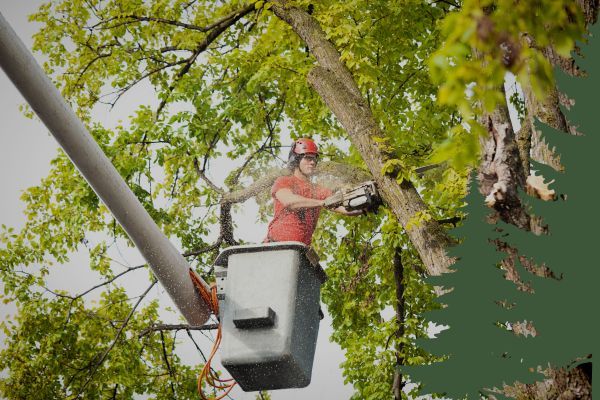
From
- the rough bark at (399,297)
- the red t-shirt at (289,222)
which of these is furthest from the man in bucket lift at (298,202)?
the rough bark at (399,297)

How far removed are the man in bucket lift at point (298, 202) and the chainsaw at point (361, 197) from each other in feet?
0.23

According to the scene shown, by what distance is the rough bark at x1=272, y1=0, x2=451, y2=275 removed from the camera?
12.5 feet

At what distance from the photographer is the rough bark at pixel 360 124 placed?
3801mm

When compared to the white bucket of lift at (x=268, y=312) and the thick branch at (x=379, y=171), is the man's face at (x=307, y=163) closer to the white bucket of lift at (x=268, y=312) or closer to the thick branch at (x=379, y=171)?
the thick branch at (x=379, y=171)

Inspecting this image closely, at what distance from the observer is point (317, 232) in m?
8.51

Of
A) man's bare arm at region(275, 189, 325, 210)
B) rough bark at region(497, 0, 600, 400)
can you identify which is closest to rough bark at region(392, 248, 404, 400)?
man's bare arm at region(275, 189, 325, 210)

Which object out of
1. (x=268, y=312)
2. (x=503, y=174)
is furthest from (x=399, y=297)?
(x=503, y=174)

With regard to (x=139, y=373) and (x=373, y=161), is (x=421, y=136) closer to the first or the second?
(x=373, y=161)

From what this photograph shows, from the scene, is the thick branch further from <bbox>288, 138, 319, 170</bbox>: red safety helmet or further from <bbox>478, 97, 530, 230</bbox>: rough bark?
<bbox>478, 97, 530, 230</bbox>: rough bark

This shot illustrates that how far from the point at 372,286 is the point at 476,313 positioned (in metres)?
4.38

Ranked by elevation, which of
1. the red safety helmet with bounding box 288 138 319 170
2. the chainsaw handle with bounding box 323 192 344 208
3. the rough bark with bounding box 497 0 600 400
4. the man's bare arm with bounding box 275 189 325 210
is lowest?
the rough bark with bounding box 497 0 600 400

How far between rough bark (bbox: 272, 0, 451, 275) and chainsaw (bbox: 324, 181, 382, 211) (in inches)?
5.2

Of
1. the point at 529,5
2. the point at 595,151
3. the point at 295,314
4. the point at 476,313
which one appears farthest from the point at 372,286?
the point at 529,5

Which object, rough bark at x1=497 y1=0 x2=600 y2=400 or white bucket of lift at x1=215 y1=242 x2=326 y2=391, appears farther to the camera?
white bucket of lift at x1=215 y1=242 x2=326 y2=391
